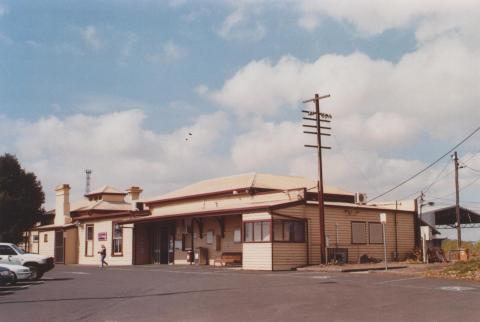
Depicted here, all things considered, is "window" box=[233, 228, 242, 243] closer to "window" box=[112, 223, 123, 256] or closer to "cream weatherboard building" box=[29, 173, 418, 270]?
"cream weatherboard building" box=[29, 173, 418, 270]

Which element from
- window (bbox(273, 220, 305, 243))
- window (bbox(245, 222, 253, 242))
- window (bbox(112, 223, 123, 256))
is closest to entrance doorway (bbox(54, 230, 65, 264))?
window (bbox(112, 223, 123, 256))

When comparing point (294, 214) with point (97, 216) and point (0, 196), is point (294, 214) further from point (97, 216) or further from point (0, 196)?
point (0, 196)

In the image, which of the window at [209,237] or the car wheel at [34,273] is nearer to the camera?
the car wheel at [34,273]

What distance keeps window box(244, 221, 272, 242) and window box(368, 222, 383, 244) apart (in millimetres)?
7714

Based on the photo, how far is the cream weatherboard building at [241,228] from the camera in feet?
98.7

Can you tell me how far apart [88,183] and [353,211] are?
73579mm

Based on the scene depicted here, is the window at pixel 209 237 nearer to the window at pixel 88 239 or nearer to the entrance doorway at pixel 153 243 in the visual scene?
the entrance doorway at pixel 153 243

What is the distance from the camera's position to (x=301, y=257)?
3047cm

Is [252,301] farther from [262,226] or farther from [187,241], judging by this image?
[187,241]

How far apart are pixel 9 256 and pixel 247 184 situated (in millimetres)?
14689

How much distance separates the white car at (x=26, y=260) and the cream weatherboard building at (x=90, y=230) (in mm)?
14351

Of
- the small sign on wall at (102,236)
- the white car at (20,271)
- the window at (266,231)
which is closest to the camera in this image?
the white car at (20,271)

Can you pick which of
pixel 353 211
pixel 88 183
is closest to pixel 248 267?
pixel 353 211

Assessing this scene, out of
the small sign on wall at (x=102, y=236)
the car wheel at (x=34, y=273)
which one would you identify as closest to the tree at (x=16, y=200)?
the small sign on wall at (x=102, y=236)
